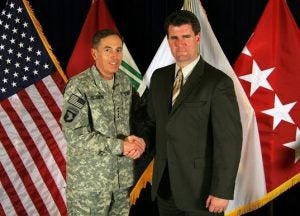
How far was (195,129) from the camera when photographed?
1.36m

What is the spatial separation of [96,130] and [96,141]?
0.07m

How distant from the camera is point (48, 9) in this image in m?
2.46

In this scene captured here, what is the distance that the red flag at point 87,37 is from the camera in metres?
2.17

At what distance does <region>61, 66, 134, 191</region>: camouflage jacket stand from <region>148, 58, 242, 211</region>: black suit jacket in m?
0.24

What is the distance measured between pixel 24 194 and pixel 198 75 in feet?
4.67

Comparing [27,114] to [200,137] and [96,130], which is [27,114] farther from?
[200,137]

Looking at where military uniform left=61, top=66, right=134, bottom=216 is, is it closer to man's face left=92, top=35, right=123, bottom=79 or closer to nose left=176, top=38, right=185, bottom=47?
man's face left=92, top=35, right=123, bottom=79

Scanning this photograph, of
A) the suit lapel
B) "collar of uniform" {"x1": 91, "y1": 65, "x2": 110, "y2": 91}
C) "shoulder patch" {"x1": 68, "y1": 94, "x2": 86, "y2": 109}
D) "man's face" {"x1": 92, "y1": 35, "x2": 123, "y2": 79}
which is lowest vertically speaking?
the suit lapel

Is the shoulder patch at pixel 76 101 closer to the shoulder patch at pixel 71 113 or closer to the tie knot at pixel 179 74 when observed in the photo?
the shoulder patch at pixel 71 113

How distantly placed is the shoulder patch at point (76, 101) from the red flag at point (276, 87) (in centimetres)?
94

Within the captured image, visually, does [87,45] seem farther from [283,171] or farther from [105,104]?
[283,171]

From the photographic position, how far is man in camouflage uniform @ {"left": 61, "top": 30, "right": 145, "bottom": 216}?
1540mm

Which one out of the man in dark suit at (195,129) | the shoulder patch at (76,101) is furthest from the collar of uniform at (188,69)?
the shoulder patch at (76,101)

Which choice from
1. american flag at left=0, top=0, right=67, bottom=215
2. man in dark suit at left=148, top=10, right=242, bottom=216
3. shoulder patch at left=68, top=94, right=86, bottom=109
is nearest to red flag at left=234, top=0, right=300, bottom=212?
man in dark suit at left=148, top=10, right=242, bottom=216
